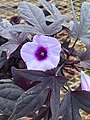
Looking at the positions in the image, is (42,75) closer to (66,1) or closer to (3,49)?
(3,49)

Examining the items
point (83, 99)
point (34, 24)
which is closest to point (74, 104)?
point (83, 99)

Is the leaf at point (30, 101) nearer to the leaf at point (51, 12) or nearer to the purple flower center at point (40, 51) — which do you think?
the purple flower center at point (40, 51)

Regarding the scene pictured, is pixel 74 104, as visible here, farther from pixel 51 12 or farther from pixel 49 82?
pixel 51 12

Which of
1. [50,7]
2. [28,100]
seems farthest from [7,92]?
[50,7]

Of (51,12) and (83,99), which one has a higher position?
(51,12)

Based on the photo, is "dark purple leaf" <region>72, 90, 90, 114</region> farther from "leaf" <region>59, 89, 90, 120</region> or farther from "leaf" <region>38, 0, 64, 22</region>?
"leaf" <region>38, 0, 64, 22</region>

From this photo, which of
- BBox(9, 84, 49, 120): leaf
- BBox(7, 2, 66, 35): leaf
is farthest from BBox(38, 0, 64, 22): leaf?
BBox(9, 84, 49, 120): leaf
